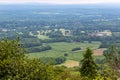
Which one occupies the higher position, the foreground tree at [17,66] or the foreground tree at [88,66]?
the foreground tree at [17,66]

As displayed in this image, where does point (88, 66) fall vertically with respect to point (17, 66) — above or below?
below

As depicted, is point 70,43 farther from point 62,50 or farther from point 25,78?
point 25,78

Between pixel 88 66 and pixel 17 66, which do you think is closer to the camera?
pixel 17 66

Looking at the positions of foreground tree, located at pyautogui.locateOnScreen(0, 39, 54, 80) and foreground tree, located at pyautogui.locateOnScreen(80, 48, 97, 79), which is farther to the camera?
foreground tree, located at pyautogui.locateOnScreen(80, 48, 97, 79)

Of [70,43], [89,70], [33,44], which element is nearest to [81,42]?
[70,43]

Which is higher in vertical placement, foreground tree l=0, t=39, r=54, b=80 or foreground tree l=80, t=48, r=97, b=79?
foreground tree l=0, t=39, r=54, b=80

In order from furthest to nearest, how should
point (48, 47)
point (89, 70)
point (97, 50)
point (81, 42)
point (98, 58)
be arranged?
point (81, 42)
point (48, 47)
point (97, 50)
point (98, 58)
point (89, 70)

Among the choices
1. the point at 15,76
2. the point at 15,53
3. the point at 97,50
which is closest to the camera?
the point at 15,76

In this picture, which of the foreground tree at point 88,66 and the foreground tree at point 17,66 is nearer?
the foreground tree at point 17,66
